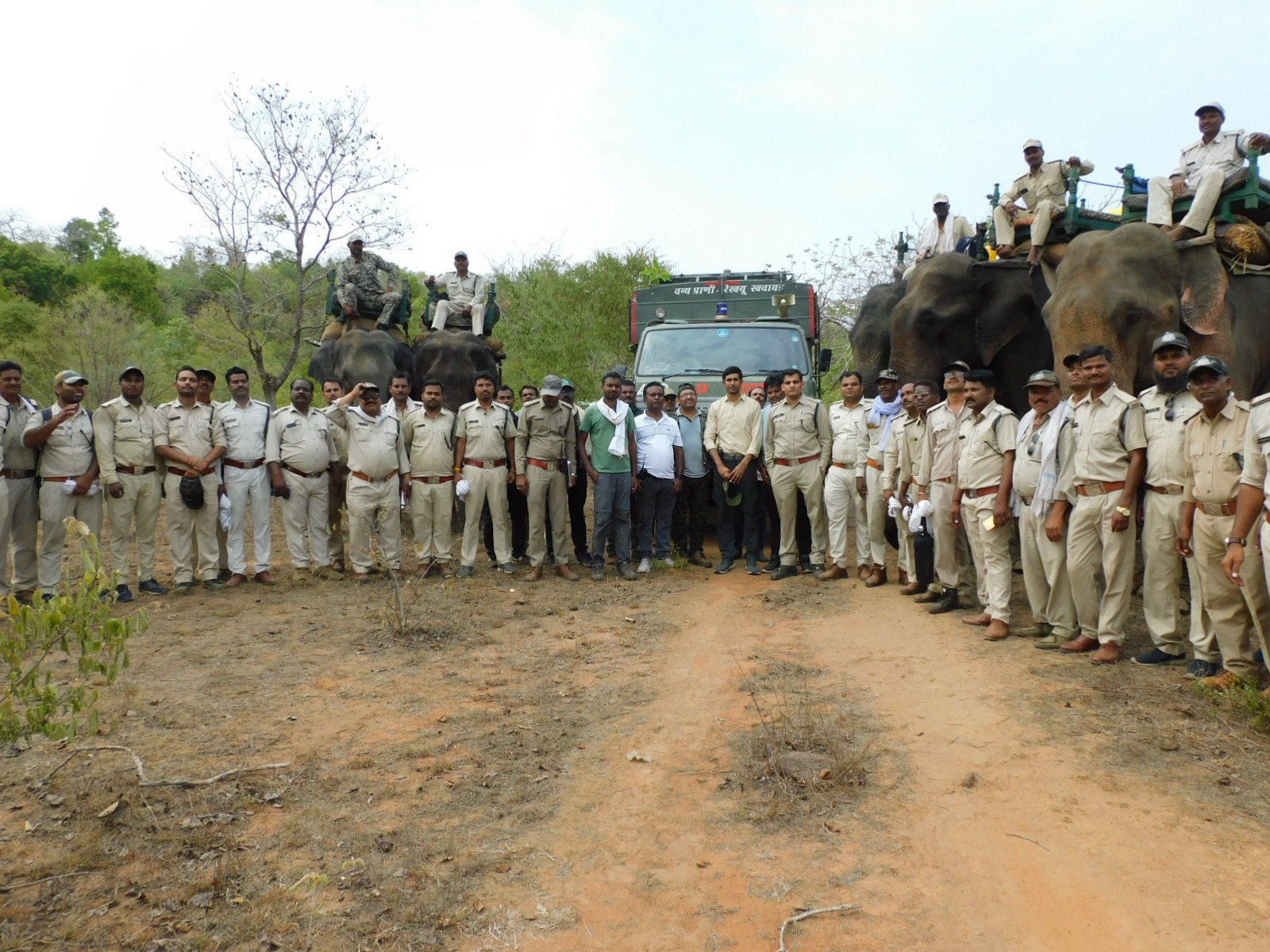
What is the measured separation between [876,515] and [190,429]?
5.84m

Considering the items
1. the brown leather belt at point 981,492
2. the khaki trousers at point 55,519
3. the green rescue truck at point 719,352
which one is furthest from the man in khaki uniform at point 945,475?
the khaki trousers at point 55,519

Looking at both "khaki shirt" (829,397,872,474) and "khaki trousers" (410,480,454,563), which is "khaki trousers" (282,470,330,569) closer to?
"khaki trousers" (410,480,454,563)

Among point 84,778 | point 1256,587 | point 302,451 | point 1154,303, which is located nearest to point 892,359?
point 1154,303

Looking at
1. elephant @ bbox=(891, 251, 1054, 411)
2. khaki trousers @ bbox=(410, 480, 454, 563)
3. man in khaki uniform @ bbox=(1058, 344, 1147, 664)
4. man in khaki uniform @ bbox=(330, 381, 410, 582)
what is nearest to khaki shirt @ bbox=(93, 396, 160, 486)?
man in khaki uniform @ bbox=(330, 381, 410, 582)

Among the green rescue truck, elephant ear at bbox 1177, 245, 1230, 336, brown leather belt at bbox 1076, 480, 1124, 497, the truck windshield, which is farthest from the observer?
the truck windshield

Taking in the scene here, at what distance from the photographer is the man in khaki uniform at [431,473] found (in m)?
8.72

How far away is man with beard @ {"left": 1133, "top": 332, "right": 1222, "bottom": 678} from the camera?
5.34 m

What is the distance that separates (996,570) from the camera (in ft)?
21.7

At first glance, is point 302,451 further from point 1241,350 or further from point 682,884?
point 1241,350

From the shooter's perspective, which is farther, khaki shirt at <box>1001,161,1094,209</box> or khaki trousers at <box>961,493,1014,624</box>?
khaki shirt at <box>1001,161,1094,209</box>

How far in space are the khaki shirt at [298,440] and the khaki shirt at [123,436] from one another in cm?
92

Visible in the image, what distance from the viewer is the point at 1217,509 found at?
5.07m

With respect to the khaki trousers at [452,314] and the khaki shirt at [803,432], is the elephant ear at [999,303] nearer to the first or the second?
the khaki shirt at [803,432]

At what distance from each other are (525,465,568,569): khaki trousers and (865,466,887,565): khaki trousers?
2.72 metres
